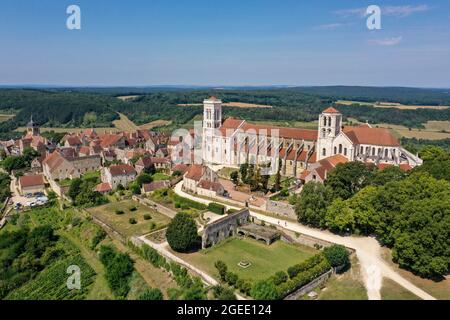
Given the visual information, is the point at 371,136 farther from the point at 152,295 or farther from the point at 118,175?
the point at 152,295

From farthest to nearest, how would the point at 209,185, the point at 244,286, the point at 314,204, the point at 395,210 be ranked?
the point at 209,185 → the point at 314,204 → the point at 395,210 → the point at 244,286

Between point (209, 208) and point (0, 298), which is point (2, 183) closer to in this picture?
point (0, 298)

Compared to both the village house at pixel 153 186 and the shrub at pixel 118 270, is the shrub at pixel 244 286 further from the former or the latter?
the village house at pixel 153 186

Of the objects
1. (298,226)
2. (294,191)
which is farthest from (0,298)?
(294,191)

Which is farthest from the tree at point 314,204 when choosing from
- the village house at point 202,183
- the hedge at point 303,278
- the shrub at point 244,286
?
the shrub at point 244,286

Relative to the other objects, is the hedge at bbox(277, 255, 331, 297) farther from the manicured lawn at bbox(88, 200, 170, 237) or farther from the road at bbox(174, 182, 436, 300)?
the manicured lawn at bbox(88, 200, 170, 237)

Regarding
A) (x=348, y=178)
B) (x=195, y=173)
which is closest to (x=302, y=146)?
(x=348, y=178)
